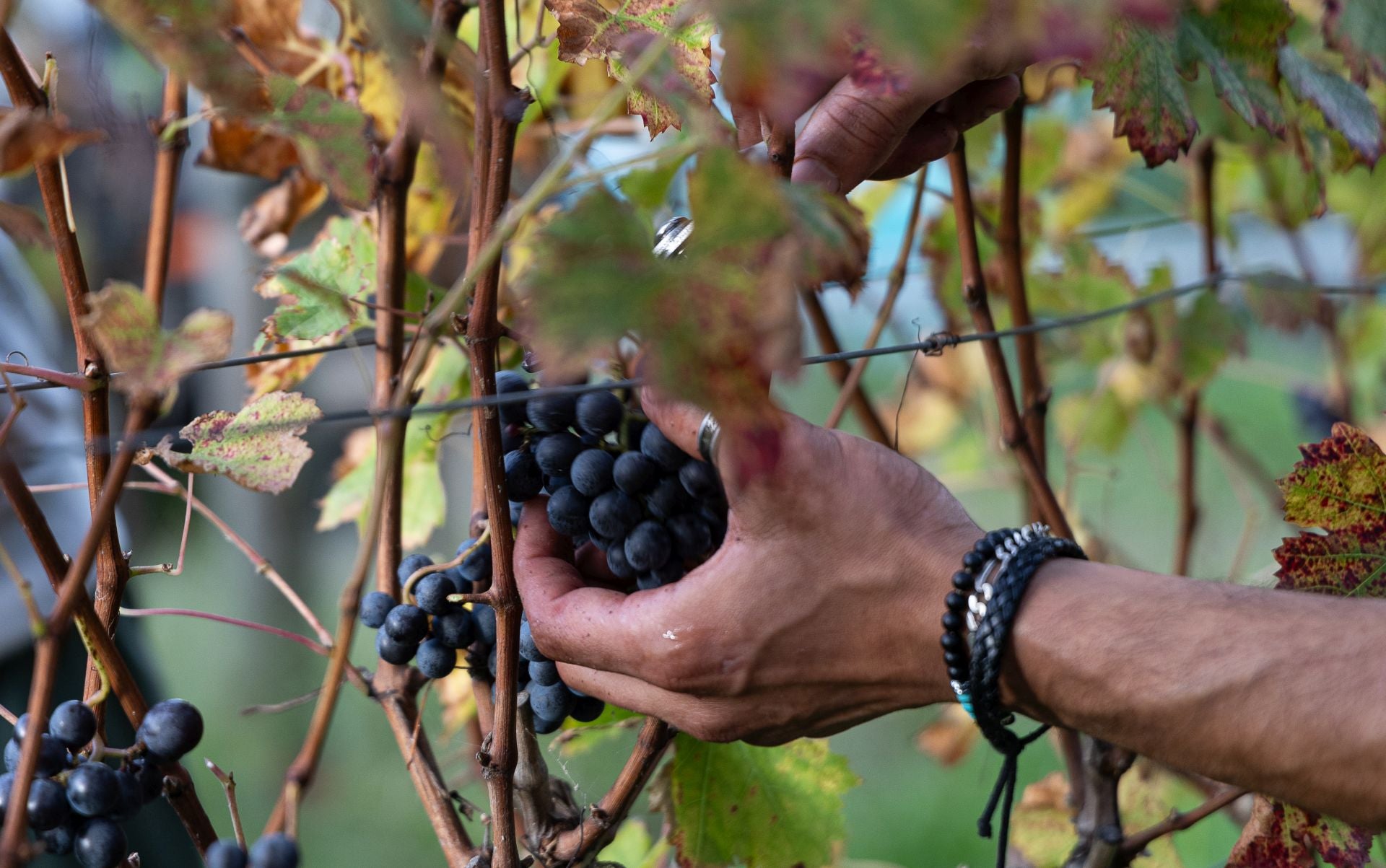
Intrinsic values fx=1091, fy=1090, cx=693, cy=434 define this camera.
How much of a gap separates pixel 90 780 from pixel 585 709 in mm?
296

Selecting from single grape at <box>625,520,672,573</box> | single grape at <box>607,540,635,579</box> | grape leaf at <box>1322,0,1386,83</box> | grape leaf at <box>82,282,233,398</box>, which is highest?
grape leaf at <box>1322,0,1386,83</box>

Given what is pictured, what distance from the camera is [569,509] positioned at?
0.64 m

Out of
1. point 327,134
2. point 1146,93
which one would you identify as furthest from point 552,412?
point 1146,93

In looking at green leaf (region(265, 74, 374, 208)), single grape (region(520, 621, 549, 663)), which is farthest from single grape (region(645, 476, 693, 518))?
green leaf (region(265, 74, 374, 208))

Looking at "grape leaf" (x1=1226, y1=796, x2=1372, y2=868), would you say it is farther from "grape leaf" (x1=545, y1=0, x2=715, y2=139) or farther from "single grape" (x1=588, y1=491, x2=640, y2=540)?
"grape leaf" (x1=545, y1=0, x2=715, y2=139)

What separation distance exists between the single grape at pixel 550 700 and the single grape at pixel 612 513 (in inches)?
4.7

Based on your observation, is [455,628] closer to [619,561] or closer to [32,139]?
[619,561]

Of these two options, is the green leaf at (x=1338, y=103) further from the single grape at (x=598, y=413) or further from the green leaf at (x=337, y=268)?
the green leaf at (x=337, y=268)

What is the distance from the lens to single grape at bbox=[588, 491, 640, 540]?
63cm

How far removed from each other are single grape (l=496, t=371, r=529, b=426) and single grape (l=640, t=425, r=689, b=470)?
78mm

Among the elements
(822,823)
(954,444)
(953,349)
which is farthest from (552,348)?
(954,444)

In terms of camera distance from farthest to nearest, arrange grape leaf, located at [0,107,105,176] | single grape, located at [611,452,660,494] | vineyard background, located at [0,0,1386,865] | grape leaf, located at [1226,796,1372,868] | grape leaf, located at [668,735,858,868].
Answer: vineyard background, located at [0,0,1386,865], grape leaf, located at [668,735,858,868], grape leaf, located at [1226,796,1372,868], single grape, located at [611,452,660,494], grape leaf, located at [0,107,105,176]

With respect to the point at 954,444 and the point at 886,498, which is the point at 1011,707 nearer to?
the point at 886,498

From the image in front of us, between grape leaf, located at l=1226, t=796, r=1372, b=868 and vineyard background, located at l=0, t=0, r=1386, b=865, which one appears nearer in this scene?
grape leaf, located at l=1226, t=796, r=1372, b=868
